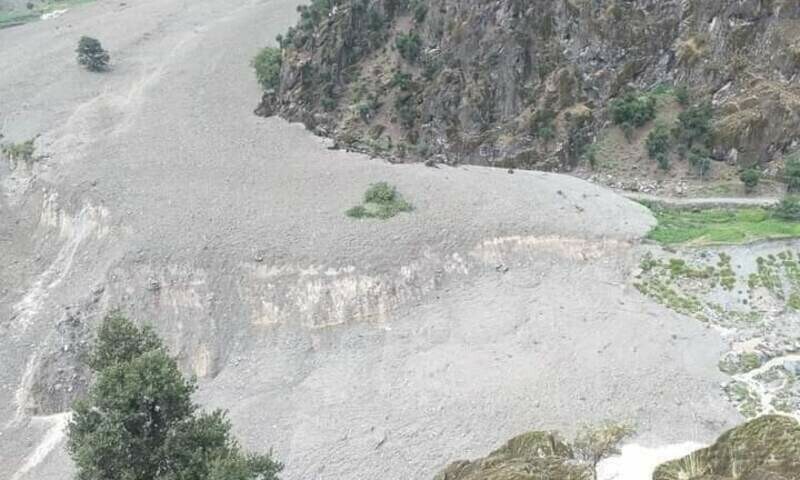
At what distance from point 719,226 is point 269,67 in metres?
43.9

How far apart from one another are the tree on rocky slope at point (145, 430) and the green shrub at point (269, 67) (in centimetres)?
4626

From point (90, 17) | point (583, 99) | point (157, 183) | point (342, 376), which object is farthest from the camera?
point (90, 17)

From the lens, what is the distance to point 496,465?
21969 mm

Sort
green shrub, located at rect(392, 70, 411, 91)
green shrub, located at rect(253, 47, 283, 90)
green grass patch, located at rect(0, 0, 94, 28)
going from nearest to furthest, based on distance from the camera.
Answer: green shrub, located at rect(392, 70, 411, 91) < green shrub, located at rect(253, 47, 283, 90) < green grass patch, located at rect(0, 0, 94, 28)

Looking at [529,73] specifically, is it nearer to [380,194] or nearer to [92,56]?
[380,194]

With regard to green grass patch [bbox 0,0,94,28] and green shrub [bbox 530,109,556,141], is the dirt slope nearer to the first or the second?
green shrub [bbox 530,109,556,141]

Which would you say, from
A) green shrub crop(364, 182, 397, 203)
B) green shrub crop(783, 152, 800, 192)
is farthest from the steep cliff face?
green shrub crop(364, 182, 397, 203)

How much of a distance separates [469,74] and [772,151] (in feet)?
80.7

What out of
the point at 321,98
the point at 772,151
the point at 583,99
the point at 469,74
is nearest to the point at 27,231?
the point at 321,98

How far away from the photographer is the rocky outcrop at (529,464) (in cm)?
1991

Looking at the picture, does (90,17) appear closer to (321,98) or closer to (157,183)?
(321,98)

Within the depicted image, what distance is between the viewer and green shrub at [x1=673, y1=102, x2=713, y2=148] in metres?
55.3

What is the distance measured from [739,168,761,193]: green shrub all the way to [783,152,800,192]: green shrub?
1835 mm

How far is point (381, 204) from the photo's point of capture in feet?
162
